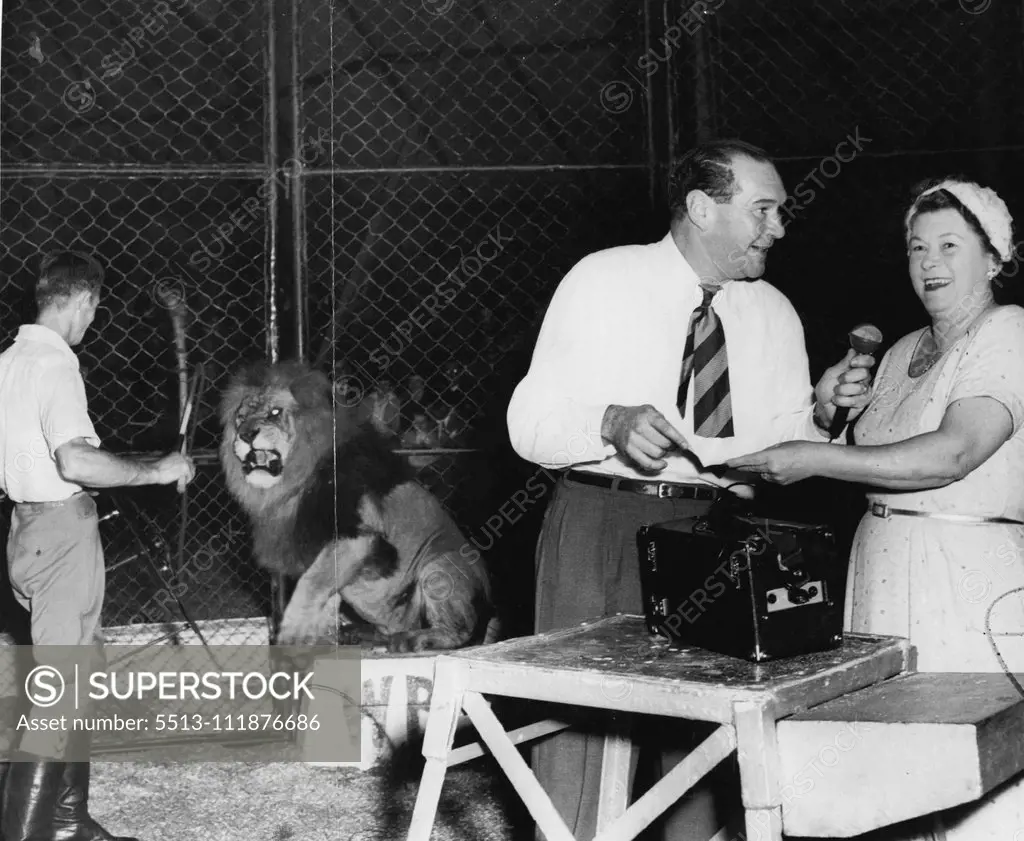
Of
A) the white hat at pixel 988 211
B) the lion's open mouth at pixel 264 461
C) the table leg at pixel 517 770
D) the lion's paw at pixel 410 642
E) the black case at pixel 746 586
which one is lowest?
the lion's paw at pixel 410 642

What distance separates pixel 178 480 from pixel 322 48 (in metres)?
3.75

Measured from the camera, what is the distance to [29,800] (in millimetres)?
3791

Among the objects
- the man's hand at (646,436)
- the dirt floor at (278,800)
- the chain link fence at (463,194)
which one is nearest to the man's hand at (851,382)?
the man's hand at (646,436)

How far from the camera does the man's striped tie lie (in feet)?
9.36

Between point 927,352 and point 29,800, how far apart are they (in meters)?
3.26

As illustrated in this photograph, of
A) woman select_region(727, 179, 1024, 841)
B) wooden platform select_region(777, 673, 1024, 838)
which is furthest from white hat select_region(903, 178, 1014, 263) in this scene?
wooden platform select_region(777, 673, 1024, 838)

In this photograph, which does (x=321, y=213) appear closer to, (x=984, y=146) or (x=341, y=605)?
(x=341, y=605)

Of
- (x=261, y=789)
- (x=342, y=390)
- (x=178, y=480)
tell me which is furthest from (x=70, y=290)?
(x=261, y=789)

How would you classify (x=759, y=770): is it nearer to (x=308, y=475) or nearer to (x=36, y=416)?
(x=36, y=416)

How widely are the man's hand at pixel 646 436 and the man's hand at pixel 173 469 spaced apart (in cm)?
320

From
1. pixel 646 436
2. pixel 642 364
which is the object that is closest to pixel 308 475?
pixel 642 364

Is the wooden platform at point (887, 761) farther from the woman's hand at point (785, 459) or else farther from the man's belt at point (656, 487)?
the man's belt at point (656, 487)

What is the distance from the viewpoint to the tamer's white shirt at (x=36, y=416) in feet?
13.3

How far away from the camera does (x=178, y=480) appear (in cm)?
527
